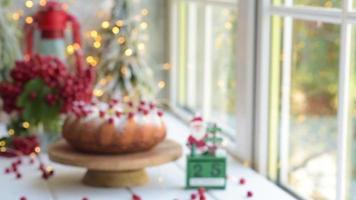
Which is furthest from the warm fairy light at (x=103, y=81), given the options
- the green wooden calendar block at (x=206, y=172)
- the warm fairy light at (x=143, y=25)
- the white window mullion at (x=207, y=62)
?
the green wooden calendar block at (x=206, y=172)

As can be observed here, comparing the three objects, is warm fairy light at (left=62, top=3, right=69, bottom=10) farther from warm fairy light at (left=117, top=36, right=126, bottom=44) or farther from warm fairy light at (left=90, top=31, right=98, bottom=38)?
warm fairy light at (left=117, top=36, right=126, bottom=44)

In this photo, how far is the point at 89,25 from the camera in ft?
12.8

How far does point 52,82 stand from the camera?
9.14 feet

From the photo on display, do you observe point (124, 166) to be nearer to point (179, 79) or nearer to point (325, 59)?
point (325, 59)

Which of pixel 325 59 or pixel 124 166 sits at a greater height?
pixel 325 59

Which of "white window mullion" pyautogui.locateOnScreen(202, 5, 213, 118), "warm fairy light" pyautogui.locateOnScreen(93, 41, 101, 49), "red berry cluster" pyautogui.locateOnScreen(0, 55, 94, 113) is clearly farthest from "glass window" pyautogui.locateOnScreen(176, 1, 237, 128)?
"red berry cluster" pyautogui.locateOnScreen(0, 55, 94, 113)

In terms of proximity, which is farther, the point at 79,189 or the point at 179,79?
the point at 179,79

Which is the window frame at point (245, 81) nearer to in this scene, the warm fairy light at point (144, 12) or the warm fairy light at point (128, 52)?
the warm fairy light at point (128, 52)

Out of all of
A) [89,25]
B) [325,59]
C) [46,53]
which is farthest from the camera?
[89,25]

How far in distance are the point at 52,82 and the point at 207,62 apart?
35.8 inches

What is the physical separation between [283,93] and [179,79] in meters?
1.28

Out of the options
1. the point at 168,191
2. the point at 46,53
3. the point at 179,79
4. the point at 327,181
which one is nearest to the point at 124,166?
the point at 168,191

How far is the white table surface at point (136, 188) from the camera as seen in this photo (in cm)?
240

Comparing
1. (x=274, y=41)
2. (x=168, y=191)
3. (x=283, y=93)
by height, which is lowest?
(x=168, y=191)
